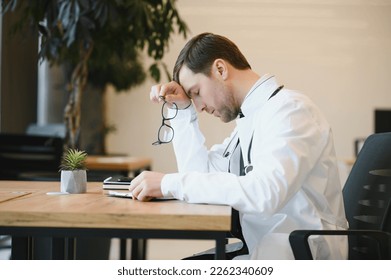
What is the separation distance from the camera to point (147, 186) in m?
1.56

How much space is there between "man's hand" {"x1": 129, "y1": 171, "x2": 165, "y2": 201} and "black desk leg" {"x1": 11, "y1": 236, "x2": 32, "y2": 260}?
21.3 inches

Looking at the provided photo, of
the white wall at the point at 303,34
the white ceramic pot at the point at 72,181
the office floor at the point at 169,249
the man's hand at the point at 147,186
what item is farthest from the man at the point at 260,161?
the office floor at the point at 169,249

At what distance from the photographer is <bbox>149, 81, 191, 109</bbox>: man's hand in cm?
202

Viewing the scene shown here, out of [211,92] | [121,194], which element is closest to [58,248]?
[121,194]

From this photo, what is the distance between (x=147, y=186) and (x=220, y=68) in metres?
0.46

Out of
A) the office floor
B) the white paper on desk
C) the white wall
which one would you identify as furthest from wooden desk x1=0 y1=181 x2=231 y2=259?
the office floor

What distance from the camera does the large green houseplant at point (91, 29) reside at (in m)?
3.29

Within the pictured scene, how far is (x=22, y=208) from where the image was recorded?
55.4 inches

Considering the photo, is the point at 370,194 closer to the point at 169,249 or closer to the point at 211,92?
the point at 211,92

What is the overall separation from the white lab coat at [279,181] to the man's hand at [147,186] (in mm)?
21

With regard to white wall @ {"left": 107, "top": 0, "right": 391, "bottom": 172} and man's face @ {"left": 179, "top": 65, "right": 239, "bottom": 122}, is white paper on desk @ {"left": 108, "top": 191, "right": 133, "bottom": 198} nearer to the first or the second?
man's face @ {"left": 179, "top": 65, "right": 239, "bottom": 122}

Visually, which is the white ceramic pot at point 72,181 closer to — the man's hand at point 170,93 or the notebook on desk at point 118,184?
the notebook on desk at point 118,184

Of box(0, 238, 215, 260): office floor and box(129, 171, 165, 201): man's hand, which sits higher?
box(129, 171, 165, 201): man's hand
